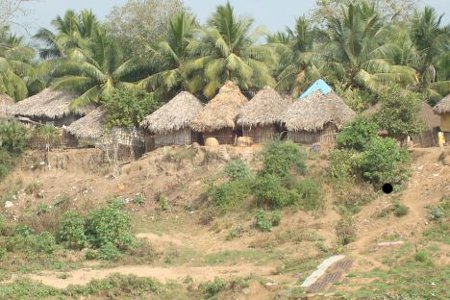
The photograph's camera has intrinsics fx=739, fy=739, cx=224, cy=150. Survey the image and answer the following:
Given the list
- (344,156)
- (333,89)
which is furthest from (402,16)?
(344,156)

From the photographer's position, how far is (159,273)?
1902cm

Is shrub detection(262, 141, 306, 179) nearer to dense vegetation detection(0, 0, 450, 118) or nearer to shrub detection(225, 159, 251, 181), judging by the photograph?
shrub detection(225, 159, 251, 181)

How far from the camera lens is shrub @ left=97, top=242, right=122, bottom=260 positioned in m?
20.3

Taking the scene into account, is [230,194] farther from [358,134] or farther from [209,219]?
[358,134]

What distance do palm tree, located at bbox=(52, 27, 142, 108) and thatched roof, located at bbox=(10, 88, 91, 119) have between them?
0.89 meters

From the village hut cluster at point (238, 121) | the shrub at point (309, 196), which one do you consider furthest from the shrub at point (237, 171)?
the village hut cluster at point (238, 121)

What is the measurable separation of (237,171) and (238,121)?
3.43 meters

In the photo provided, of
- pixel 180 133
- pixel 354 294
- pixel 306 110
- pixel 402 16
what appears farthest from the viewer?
pixel 402 16

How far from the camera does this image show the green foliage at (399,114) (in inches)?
948

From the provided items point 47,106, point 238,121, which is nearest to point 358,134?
point 238,121

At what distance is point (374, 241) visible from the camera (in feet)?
63.6

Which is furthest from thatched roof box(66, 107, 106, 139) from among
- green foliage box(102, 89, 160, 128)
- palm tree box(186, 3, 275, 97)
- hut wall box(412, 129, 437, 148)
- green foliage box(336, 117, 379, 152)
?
hut wall box(412, 129, 437, 148)

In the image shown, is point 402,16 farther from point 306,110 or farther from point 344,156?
point 344,156

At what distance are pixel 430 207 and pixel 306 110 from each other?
6.99 meters
